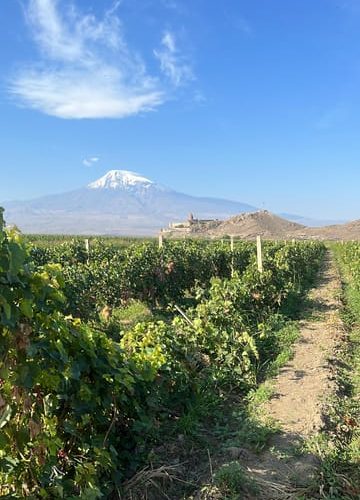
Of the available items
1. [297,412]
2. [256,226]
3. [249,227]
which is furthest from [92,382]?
[256,226]

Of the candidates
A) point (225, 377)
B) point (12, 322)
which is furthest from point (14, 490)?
point (225, 377)

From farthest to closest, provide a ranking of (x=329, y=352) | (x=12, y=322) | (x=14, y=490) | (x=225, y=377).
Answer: (x=329, y=352) → (x=225, y=377) → (x=14, y=490) → (x=12, y=322)

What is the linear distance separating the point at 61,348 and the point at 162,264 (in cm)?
919

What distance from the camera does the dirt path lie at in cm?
360

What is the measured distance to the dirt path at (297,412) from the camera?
3.60 meters

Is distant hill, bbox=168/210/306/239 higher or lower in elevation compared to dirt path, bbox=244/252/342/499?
higher

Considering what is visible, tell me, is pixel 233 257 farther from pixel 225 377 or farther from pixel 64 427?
pixel 64 427

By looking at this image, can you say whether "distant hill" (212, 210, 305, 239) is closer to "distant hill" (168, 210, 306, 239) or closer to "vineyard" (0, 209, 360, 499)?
"distant hill" (168, 210, 306, 239)

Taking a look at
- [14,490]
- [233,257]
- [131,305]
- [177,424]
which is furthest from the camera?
[233,257]

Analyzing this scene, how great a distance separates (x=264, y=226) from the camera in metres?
80.1

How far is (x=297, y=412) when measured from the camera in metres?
4.80

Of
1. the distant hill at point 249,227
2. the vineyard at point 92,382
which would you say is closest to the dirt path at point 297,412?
the vineyard at point 92,382

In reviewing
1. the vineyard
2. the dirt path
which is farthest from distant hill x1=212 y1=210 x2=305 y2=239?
the vineyard

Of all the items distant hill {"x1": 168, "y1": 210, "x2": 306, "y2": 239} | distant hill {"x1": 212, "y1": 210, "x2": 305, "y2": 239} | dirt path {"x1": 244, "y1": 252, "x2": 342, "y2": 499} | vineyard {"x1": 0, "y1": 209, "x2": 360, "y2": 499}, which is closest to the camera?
vineyard {"x1": 0, "y1": 209, "x2": 360, "y2": 499}
